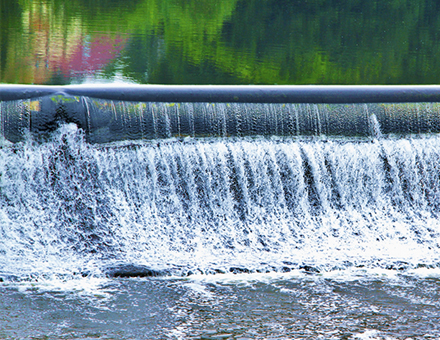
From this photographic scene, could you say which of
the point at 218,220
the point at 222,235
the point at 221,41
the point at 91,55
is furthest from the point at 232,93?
the point at 221,41

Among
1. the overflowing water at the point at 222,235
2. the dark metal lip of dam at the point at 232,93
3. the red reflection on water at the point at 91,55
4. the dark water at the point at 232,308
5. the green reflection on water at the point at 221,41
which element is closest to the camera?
the dark water at the point at 232,308

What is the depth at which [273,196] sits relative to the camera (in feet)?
20.1

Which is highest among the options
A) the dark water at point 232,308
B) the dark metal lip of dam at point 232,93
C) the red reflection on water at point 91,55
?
the dark metal lip of dam at point 232,93

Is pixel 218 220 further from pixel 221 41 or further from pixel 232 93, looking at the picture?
pixel 221 41

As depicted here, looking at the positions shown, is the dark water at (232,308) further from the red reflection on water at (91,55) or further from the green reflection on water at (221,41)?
the red reflection on water at (91,55)

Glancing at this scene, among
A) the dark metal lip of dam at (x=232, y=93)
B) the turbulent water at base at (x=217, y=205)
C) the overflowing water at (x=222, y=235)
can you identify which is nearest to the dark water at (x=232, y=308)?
the overflowing water at (x=222, y=235)

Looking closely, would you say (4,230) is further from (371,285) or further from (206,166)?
(371,285)

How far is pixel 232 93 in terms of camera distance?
20.9 feet

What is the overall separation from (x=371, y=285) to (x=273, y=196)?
1669 mm

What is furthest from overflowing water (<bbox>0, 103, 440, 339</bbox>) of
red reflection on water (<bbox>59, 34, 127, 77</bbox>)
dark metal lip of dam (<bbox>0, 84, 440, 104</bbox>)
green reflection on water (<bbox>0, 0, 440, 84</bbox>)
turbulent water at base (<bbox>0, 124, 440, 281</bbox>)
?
red reflection on water (<bbox>59, 34, 127, 77</bbox>)

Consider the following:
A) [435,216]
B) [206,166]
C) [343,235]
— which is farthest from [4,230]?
[435,216]

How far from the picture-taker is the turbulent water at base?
5.26 metres

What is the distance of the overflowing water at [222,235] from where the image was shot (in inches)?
161

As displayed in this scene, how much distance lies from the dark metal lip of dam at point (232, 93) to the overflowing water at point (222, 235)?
311 millimetres
